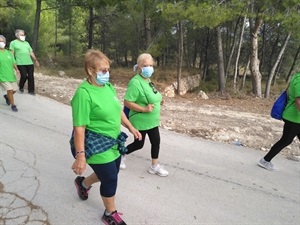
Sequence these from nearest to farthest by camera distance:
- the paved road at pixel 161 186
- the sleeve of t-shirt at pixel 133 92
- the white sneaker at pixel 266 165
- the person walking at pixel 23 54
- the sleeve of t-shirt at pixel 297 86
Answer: the paved road at pixel 161 186, the sleeve of t-shirt at pixel 133 92, the sleeve of t-shirt at pixel 297 86, the white sneaker at pixel 266 165, the person walking at pixel 23 54

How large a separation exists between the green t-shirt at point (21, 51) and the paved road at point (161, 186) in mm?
2495

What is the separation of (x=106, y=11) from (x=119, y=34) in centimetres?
670

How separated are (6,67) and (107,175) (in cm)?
460

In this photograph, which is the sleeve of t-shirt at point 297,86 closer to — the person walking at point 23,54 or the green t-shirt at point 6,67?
the green t-shirt at point 6,67

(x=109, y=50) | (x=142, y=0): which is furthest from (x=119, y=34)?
(x=142, y=0)

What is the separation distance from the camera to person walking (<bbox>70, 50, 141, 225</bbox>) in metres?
2.18

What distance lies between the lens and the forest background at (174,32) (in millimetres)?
10273

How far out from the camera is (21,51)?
273 inches

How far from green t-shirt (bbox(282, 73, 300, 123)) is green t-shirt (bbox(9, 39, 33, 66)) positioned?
6221mm

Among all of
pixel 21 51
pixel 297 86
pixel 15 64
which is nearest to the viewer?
pixel 297 86

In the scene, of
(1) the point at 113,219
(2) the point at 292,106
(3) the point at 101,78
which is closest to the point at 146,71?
(3) the point at 101,78

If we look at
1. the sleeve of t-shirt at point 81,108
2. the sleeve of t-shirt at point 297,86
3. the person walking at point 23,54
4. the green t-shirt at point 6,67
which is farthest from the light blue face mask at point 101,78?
the person walking at point 23,54

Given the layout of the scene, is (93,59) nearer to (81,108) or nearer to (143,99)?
(81,108)

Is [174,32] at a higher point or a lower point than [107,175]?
higher
